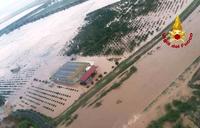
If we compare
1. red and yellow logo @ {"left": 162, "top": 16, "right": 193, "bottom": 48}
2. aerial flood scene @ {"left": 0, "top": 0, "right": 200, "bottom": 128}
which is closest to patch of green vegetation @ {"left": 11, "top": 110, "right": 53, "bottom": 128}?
aerial flood scene @ {"left": 0, "top": 0, "right": 200, "bottom": 128}

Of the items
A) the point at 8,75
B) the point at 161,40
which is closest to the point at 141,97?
the point at 161,40

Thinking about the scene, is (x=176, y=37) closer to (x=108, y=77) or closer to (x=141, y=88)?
(x=108, y=77)

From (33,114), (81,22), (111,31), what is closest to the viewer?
(33,114)

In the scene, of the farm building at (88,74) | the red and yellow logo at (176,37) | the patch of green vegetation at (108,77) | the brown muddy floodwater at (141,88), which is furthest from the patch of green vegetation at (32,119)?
the red and yellow logo at (176,37)

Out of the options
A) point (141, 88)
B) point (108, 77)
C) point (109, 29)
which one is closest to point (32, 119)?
point (108, 77)

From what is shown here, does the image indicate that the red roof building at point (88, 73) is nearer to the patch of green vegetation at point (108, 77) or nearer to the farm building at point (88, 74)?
the farm building at point (88, 74)

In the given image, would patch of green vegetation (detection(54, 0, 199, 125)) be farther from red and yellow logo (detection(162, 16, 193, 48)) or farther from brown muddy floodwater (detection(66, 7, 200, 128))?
brown muddy floodwater (detection(66, 7, 200, 128))

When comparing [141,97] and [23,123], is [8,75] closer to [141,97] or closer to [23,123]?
[23,123]
